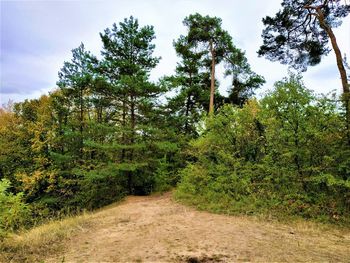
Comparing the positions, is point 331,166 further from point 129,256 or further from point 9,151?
point 9,151

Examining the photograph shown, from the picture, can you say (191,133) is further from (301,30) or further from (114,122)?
(301,30)

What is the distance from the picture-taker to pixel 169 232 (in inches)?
265

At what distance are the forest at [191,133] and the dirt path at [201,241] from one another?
146cm

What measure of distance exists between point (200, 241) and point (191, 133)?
13932 millimetres

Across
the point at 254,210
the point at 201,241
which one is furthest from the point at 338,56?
the point at 201,241

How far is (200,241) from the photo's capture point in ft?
19.3

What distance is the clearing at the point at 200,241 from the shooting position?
5.08m

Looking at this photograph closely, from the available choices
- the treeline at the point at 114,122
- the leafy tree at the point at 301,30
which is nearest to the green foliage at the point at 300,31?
the leafy tree at the point at 301,30

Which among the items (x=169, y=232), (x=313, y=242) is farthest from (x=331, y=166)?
(x=169, y=232)

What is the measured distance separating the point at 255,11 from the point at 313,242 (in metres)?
11.9

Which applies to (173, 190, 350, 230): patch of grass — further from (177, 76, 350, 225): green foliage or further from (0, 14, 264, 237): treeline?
(0, 14, 264, 237): treeline

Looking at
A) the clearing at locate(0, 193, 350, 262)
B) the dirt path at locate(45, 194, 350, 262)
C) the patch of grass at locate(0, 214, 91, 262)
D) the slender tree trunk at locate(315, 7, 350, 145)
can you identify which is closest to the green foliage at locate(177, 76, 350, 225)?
the slender tree trunk at locate(315, 7, 350, 145)

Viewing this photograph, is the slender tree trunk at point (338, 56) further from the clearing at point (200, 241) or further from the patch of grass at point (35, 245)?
the patch of grass at point (35, 245)

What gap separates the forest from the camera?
28.8 ft
